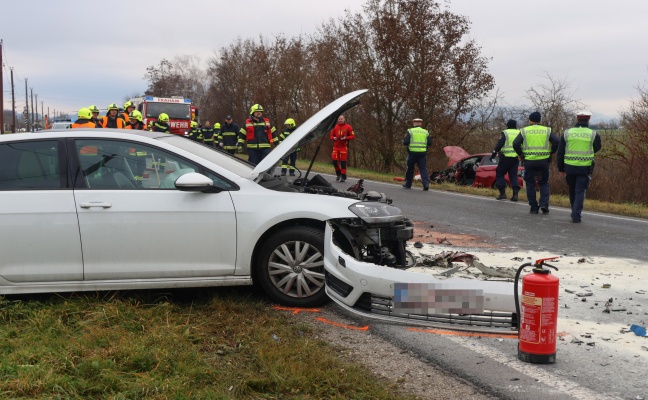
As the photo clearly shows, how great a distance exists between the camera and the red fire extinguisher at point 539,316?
3957mm

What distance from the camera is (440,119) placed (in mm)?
28078

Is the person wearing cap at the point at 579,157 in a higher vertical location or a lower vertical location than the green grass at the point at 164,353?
higher

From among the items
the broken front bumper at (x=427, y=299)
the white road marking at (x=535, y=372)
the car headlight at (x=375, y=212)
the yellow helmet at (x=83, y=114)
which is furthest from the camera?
the yellow helmet at (x=83, y=114)

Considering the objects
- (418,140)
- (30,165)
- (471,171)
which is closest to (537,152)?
(418,140)

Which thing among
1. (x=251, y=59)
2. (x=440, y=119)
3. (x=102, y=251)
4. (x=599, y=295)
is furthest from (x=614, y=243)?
(x=251, y=59)

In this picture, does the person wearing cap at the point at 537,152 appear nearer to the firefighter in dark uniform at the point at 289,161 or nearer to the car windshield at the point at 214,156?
the firefighter in dark uniform at the point at 289,161

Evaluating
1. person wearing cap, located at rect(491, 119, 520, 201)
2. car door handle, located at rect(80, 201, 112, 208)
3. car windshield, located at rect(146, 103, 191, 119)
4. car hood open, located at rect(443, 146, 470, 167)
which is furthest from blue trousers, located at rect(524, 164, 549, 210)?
car windshield, located at rect(146, 103, 191, 119)

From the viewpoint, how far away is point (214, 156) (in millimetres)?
5809

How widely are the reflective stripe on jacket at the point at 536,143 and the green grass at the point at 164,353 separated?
8.43m

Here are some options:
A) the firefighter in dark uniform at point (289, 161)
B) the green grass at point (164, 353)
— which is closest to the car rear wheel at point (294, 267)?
the green grass at point (164, 353)

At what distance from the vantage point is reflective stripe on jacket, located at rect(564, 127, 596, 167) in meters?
10.9

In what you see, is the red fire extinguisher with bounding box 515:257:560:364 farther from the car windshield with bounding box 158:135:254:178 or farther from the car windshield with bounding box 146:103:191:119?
the car windshield with bounding box 146:103:191:119

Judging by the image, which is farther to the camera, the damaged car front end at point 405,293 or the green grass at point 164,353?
the damaged car front end at point 405,293

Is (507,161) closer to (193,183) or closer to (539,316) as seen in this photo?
(193,183)
